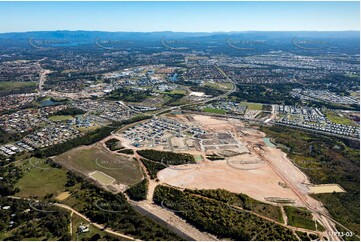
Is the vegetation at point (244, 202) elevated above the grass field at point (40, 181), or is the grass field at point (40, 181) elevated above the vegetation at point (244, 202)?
the grass field at point (40, 181)

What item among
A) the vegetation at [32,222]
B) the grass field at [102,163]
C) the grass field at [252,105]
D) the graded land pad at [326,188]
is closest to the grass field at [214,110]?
the grass field at [252,105]

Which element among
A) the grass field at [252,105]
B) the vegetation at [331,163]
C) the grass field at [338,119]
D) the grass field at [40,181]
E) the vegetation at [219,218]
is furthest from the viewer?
the grass field at [252,105]

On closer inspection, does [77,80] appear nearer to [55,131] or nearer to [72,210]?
Answer: [55,131]

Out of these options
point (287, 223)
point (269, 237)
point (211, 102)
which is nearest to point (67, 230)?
point (269, 237)

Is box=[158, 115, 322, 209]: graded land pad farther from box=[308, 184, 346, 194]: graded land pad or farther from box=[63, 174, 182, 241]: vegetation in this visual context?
box=[63, 174, 182, 241]: vegetation

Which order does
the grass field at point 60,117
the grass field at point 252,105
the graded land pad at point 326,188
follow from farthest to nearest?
1. the grass field at point 252,105
2. the grass field at point 60,117
3. the graded land pad at point 326,188

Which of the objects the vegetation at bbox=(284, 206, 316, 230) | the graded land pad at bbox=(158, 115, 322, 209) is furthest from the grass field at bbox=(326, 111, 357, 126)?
the vegetation at bbox=(284, 206, 316, 230)

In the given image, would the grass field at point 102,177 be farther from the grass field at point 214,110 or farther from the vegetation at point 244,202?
the grass field at point 214,110
